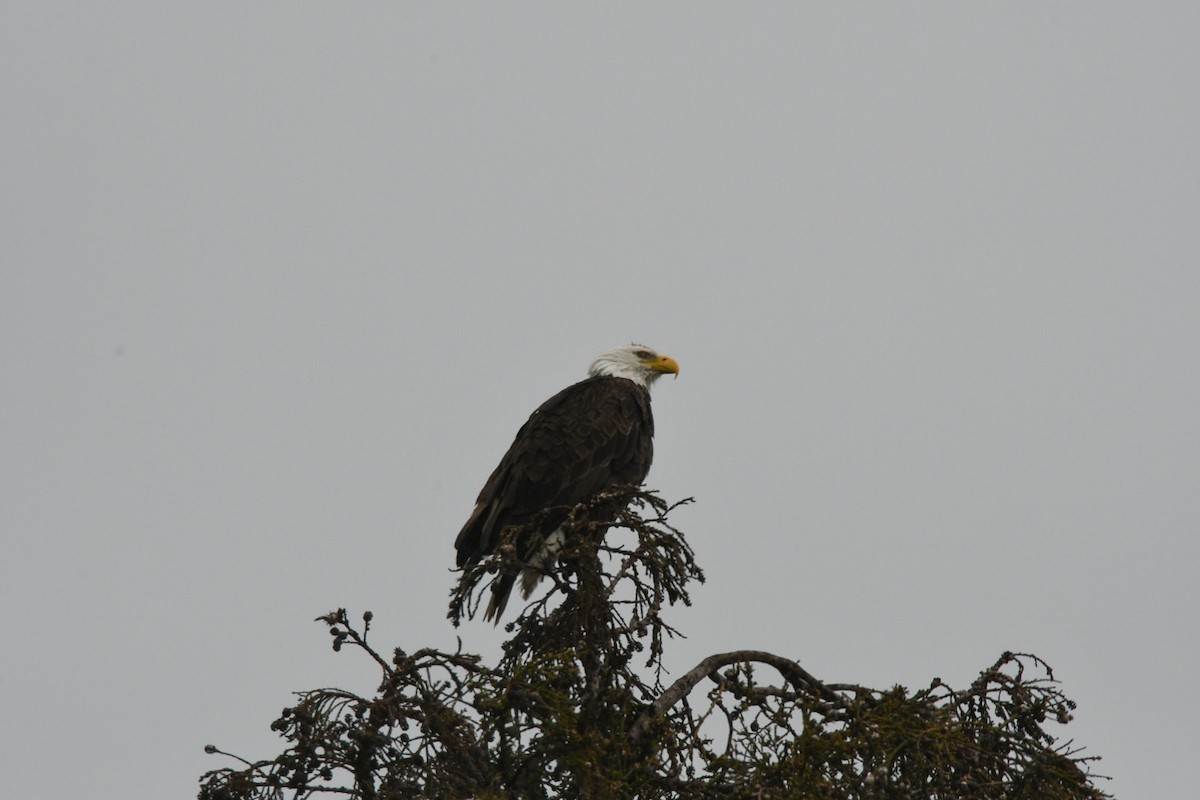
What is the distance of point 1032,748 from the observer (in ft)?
15.1

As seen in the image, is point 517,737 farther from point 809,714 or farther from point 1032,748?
→ point 1032,748

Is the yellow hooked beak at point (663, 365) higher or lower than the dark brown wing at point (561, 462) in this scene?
higher

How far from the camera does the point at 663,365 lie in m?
9.66

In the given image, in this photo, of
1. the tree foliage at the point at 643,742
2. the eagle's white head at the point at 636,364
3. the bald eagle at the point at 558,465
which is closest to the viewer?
the tree foliage at the point at 643,742

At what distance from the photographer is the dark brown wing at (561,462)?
25.2 feet

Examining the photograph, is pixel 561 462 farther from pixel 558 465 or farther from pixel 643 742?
pixel 643 742

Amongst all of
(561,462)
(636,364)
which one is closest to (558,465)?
(561,462)

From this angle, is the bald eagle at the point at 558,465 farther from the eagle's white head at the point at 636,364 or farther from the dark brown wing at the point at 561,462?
the eagle's white head at the point at 636,364

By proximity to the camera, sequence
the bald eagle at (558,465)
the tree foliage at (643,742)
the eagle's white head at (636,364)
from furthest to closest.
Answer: the eagle's white head at (636,364)
the bald eagle at (558,465)
the tree foliage at (643,742)

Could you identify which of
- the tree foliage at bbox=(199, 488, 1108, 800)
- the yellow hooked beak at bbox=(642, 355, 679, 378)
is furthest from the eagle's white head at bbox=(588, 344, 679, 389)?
the tree foliage at bbox=(199, 488, 1108, 800)

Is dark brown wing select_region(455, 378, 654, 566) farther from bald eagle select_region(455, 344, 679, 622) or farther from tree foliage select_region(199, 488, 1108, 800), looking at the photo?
tree foliage select_region(199, 488, 1108, 800)

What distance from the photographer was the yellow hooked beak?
31.6ft

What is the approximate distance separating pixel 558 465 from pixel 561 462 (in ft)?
0.09

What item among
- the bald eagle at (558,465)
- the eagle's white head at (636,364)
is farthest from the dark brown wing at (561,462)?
the eagle's white head at (636,364)
